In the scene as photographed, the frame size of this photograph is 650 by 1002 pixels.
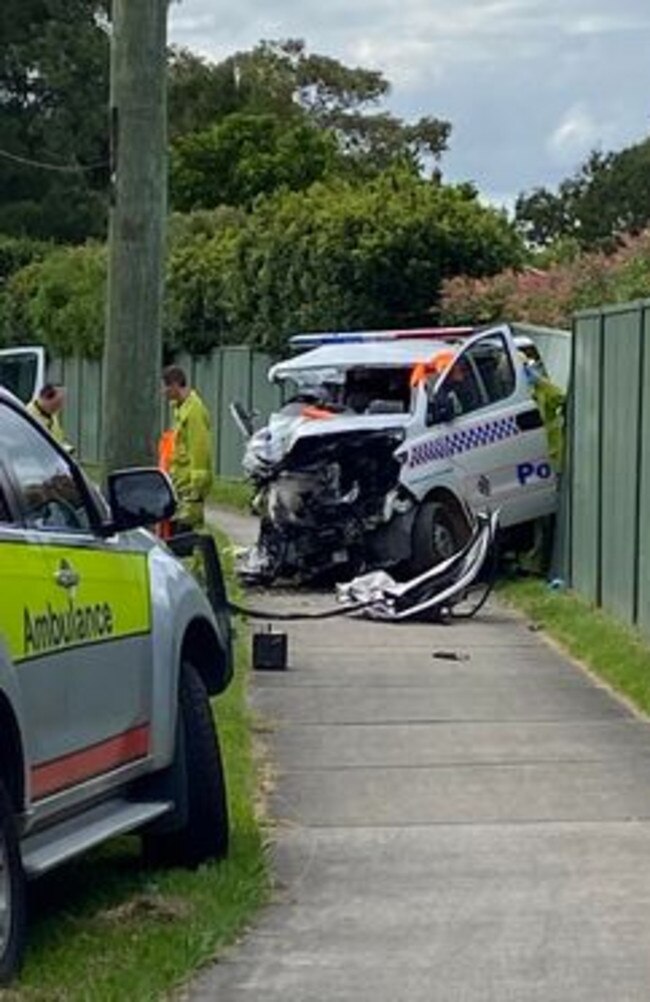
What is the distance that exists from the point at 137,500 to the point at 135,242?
4742mm

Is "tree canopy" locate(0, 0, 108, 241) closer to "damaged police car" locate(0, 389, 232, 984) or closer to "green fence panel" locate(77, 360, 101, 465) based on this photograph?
"green fence panel" locate(77, 360, 101, 465)

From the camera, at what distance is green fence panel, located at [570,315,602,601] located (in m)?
18.6

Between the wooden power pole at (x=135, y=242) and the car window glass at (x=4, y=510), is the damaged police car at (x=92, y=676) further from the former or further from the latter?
the wooden power pole at (x=135, y=242)

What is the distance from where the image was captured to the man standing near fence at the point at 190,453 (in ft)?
59.9

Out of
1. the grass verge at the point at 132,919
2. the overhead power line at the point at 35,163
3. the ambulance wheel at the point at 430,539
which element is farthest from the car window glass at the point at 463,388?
the overhead power line at the point at 35,163

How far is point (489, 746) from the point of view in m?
12.5

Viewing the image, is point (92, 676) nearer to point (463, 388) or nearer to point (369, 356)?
point (463, 388)

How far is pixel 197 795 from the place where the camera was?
9.23 m

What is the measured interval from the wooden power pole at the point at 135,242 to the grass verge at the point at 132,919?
11.8 feet

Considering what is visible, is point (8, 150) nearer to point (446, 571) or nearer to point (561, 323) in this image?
point (561, 323)

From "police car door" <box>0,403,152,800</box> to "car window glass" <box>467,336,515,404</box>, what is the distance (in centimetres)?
1197

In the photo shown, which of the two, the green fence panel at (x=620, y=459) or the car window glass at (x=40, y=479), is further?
the green fence panel at (x=620, y=459)

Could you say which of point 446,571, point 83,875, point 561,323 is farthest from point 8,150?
point 83,875

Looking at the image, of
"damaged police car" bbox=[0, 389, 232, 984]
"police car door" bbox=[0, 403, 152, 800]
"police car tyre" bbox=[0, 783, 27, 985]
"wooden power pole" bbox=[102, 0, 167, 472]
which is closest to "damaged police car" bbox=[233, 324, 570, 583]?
"wooden power pole" bbox=[102, 0, 167, 472]
